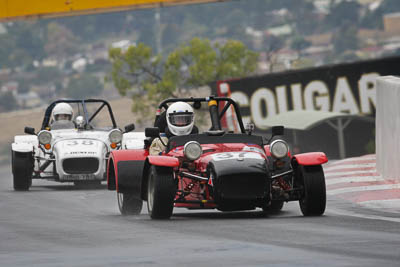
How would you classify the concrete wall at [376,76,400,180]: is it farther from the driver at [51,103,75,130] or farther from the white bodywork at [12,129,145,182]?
the driver at [51,103,75,130]

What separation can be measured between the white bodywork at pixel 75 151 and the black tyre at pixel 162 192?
24.5 ft

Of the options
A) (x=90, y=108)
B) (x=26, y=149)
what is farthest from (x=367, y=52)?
(x=26, y=149)

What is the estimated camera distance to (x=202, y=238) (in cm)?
882

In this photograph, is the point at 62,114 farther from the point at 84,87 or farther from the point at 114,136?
the point at 84,87

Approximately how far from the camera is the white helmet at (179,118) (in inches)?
489

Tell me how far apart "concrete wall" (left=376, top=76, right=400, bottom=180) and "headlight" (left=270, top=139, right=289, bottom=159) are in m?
5.53

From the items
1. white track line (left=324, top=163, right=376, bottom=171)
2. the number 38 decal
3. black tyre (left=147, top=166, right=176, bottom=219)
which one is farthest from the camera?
white track line (left=324, top=163, right=376, bottom=171)

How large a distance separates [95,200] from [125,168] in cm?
360

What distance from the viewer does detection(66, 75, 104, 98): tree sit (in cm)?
17038

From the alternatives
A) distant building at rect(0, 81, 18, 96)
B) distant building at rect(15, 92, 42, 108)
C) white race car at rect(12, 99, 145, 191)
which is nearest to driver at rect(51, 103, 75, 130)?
white race car at rect(12, 99, 145, 191)

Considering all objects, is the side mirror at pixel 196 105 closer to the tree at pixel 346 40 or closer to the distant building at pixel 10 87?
the distant building at pixel 10 87

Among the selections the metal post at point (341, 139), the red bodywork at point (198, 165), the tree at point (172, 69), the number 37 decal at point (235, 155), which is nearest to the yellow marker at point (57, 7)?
the metal post at point (341, 139)

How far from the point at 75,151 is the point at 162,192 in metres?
7.96

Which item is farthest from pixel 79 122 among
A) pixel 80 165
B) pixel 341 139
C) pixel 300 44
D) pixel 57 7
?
pixel 300 44
